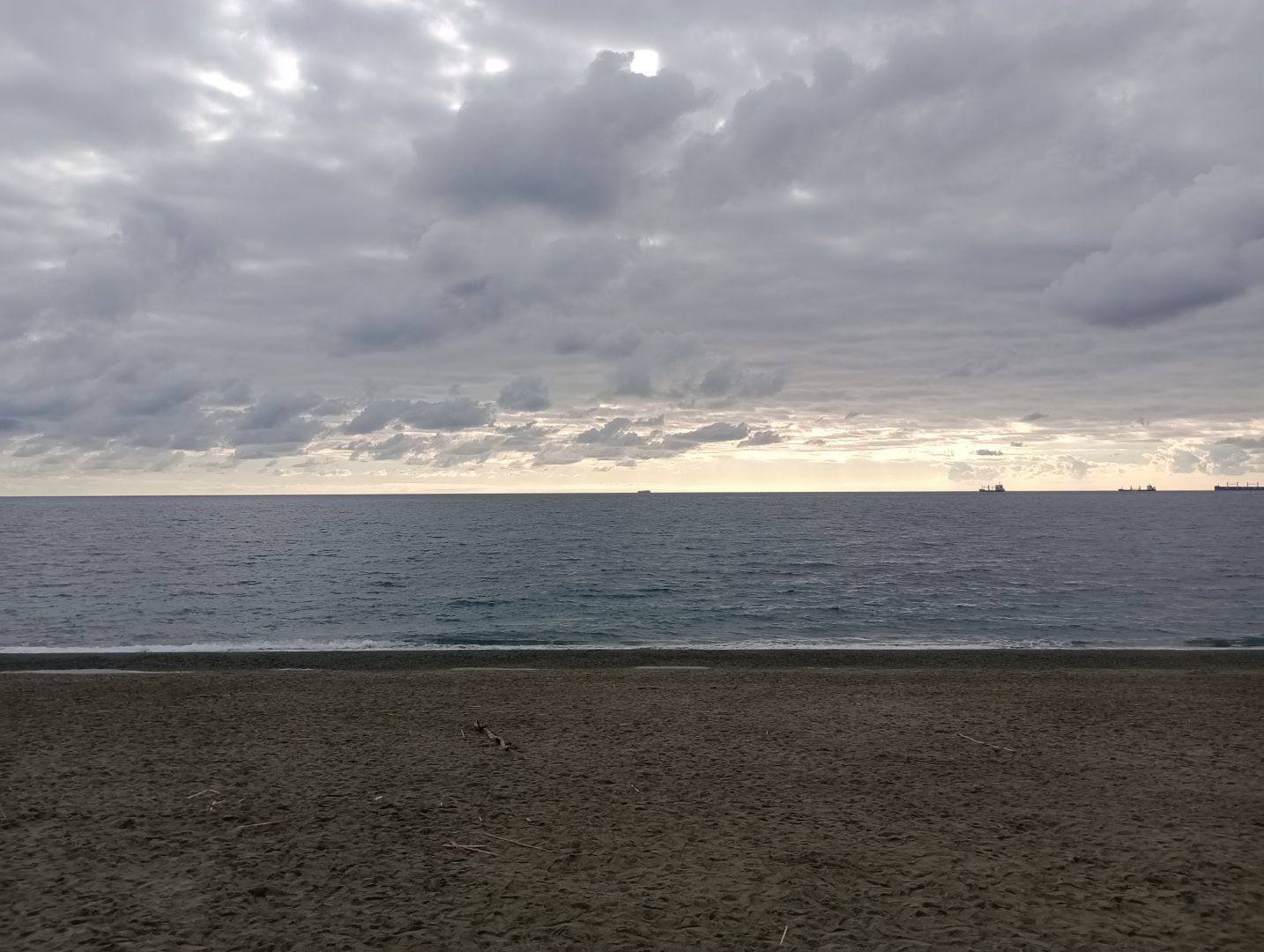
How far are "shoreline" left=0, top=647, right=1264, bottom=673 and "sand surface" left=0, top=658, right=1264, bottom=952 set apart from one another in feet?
20.7

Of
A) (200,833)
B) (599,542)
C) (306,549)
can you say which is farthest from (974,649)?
(306,549)

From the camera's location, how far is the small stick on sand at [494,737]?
12.6 meters

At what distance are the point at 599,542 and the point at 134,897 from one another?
70.4 meters

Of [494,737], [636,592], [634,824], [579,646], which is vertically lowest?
[579,646]

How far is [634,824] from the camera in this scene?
9164 mm

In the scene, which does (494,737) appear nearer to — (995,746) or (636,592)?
(995,746)

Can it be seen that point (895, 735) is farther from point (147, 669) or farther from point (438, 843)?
point (147, 669)

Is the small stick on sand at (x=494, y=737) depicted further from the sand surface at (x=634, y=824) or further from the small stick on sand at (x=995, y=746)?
the small stick on sand at (x=995, y=746)

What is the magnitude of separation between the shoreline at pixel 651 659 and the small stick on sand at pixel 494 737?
7.92 m

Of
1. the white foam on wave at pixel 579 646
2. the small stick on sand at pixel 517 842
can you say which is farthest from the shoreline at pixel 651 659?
the small stick on sand at pixel 517 842

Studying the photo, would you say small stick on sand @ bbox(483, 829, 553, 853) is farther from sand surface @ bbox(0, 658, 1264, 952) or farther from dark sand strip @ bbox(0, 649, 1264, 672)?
dark sand strip @ bbox(0, 649, 1264, 672)

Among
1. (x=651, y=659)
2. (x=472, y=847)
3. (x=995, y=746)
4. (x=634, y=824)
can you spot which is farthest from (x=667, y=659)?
(x=472, y=847)

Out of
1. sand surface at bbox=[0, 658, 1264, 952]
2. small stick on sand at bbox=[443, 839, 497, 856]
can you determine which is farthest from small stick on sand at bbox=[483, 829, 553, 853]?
small stick on sand at bbox=[443, 839, 497, 856]

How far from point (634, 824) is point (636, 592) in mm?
33780
